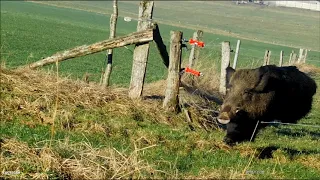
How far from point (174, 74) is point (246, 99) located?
6.51 feet

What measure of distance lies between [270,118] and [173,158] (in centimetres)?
323

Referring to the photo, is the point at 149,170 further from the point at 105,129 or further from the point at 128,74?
the point at 128,74

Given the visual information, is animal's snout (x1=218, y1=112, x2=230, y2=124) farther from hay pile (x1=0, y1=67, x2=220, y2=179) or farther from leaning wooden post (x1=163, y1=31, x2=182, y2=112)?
leaning wooden post (x1=163, y1=31, x2=182, y2=112)

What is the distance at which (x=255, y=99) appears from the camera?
361 inches

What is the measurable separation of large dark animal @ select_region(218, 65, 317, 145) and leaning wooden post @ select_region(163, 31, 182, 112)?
4.18 feet

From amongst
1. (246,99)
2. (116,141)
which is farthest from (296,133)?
(116,141)

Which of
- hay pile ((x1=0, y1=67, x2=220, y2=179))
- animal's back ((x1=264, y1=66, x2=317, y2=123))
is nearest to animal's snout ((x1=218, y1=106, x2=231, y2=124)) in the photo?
hay pile ((x1=0, y1=67, x2=220, y2=179))

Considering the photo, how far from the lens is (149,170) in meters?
5.84

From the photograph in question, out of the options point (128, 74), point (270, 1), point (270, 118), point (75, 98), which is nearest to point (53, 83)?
point (75, 98)

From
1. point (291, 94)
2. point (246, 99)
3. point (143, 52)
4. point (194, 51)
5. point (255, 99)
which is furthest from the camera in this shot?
point (194, 51)

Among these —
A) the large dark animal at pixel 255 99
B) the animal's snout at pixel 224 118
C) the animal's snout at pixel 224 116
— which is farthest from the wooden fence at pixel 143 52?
the animal's snout at pixel 224 118

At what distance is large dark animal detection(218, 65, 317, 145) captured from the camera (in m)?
8.79

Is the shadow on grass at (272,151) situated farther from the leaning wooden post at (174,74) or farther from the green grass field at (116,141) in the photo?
Answer: the leaning wooden post at (174,74)

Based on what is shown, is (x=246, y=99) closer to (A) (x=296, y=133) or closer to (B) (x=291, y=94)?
(B) (x=291, y=94)
